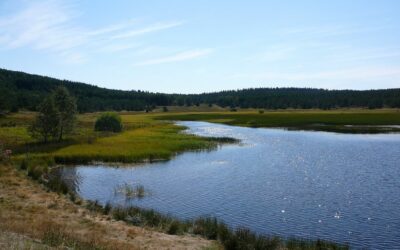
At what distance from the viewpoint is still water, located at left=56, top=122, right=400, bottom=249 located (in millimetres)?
27109

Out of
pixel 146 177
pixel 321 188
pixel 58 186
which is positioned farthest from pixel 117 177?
pixel 321 188

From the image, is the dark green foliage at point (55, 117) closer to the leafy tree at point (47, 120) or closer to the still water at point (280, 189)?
the leafy tree at point (47, 120)

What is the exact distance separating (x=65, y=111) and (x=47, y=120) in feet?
15.5

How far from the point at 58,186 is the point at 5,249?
2042 cm

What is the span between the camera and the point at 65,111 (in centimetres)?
6731

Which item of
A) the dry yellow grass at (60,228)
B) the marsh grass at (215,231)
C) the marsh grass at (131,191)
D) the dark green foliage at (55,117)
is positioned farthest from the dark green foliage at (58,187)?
the dark green foliage at (55,117)

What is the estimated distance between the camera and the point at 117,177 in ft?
141

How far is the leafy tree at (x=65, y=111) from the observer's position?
66.4 meters

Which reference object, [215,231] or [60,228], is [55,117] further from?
[215,231]

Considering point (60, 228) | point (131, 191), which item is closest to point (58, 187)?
point (131, 191)

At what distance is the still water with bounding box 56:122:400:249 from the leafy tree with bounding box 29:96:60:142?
1730 centimetres

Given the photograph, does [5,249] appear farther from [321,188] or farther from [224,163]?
[224,163]

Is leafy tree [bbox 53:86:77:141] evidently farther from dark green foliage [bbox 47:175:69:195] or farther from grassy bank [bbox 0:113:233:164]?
dark green foliage [bbox 47:175:69:195]

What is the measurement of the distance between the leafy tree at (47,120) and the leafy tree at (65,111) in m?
1.59
